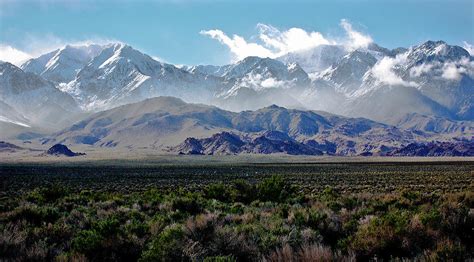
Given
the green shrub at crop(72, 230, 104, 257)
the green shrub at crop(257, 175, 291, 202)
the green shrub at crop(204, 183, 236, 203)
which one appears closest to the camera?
the green shrub at crop(72, 230, 104, 257)

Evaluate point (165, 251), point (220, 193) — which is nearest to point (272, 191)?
point (220, 193)

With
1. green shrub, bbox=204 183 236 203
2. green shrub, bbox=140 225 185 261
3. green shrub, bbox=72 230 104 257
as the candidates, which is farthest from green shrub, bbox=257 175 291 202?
green shrub, bbox=140 225 185 261

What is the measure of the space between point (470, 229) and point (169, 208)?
1110 cm

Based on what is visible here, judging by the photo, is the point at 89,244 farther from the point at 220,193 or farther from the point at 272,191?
the point at 220,193

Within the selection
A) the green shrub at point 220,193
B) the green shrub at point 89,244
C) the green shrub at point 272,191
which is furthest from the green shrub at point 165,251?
the green shrub at point 220,193

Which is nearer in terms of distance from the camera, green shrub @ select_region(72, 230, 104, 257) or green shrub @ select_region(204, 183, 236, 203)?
green shrub @ select_region(72, 230, 104, 257)

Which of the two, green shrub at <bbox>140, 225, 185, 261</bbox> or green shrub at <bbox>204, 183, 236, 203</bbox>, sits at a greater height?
green shrub at <bbox>140, 225, 185, 261</bbox>

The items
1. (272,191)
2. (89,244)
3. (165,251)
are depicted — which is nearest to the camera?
(165,251)

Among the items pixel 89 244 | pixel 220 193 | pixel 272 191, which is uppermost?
pixel 89 244

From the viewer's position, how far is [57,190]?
89.2 feet

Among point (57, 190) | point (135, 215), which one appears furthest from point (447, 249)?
point (57, 190)

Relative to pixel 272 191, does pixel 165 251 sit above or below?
above

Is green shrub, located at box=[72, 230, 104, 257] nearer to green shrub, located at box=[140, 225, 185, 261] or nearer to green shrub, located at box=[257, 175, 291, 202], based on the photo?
green shrub, located at box=[140, 225, 185, 261]

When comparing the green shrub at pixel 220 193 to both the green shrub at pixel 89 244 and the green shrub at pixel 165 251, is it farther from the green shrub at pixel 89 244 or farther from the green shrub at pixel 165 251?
the green shrub at pixel 165 251
